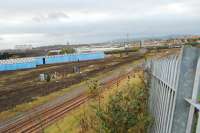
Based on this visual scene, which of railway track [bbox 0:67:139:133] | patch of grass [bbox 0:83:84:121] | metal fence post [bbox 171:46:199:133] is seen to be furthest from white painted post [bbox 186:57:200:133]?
patch of grass [bbox 0:83:84:121]

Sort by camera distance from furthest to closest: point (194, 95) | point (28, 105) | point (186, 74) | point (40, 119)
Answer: point (28, 105) < point (40, 119) < point (186, 74) < point (194, 95)

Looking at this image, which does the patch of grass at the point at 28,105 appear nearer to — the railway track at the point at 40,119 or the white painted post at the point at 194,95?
the railway track at the point at 40,119

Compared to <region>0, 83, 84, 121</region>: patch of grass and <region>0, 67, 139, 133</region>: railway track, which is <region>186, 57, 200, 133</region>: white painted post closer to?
<region>0, 67, 139, 133</region>: railway track

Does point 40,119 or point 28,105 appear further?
point 28,105

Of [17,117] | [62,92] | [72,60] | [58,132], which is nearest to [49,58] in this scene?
[72,60]


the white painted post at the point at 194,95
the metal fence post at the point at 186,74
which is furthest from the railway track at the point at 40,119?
the white painted post at the point at 194,95

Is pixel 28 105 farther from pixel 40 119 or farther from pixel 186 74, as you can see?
pixel 186 74

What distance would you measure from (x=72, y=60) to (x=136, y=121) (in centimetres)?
9247

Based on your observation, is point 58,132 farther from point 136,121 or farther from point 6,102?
point 6,102

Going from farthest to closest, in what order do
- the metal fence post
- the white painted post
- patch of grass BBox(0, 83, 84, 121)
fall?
1. patch of grass BBox(0, 83, 84, 121)
2. the metal fence post
3. the white painted post

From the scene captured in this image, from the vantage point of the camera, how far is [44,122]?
74.1ft

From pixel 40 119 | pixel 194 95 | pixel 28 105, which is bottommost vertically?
pixel 28 105

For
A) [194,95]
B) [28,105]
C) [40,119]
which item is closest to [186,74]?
[194,95]

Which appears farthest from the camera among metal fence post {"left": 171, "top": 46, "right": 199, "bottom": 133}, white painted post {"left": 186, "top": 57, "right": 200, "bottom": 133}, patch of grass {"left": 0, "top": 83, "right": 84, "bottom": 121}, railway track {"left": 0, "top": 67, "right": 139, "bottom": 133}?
patch of grass {"left": 0, "top": 83, "right": 84, "bottom": 121}
